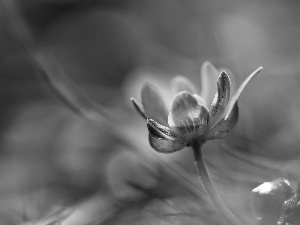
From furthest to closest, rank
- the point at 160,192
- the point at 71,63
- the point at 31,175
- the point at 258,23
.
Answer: the point at 71,63
the point at 258,23
the point at 31,175
the point at 160,192

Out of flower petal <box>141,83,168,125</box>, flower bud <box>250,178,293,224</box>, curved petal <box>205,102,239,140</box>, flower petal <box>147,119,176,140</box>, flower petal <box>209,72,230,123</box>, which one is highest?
flower petal <box>141,83,168,125</box>

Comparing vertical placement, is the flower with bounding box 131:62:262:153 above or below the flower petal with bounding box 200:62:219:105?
below

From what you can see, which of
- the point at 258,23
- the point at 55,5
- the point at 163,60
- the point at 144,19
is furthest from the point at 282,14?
the point at 55,5

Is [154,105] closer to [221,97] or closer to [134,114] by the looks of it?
[221,97]

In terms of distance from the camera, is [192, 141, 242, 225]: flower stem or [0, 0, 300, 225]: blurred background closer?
[192, 141, 242, 225]: flower stem

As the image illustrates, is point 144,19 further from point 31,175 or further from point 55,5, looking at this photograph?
point 31,175
